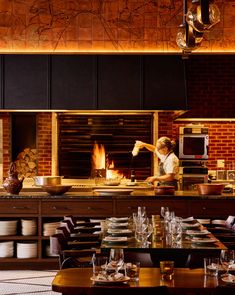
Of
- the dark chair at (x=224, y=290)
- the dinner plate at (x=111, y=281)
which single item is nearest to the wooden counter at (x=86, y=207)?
the dinner plate at (x=111, y=281)

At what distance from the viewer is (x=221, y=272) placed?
448 cm

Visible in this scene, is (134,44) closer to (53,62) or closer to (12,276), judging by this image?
(53,62)

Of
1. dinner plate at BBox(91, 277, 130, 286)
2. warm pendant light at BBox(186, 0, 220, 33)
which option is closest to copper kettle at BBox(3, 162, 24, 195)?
warm pendant light at BBox(186, 0, 220, 33)

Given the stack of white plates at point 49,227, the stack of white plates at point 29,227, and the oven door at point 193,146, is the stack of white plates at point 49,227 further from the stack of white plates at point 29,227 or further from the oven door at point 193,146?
the oven door at point 193,146

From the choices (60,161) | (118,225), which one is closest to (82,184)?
(60,161)

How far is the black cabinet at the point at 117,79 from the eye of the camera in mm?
10820

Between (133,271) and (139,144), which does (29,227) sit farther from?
(133,271)

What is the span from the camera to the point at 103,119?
39.1 feet

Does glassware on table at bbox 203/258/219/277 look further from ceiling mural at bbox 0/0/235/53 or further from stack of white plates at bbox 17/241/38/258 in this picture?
ceiling mural at bbox 0/0/235/53

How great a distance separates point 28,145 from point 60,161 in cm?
67

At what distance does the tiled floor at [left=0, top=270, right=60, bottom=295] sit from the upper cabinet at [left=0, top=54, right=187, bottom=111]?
314 centimetres

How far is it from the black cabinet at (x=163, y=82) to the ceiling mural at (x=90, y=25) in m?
0.30

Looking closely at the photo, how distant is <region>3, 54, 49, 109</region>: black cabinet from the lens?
35.3 feet

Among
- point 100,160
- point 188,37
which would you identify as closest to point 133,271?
point 188,37
